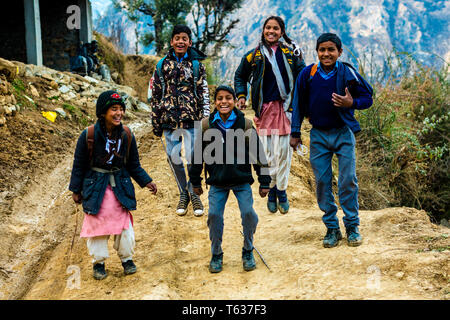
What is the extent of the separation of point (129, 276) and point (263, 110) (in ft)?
7.60

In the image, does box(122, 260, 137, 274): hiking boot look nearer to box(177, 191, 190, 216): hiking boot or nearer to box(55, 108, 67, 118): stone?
box(177, 191, 190, 216): hiking boot

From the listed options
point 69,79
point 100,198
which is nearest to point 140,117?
point 69,79

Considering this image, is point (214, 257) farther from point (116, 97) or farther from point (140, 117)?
point (140, 117)

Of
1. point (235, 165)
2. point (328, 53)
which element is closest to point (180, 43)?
point (328, 53)

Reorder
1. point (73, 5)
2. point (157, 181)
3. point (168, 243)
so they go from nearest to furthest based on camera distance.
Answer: point (168, 243)
point (157, 181)
point (73, 5)

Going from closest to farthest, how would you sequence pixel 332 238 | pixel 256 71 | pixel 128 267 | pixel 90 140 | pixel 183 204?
1. pixel 90 140
2. pixel 128 267
3. pixel 332 238
4. pixel 256 71
5. pixel 183 204

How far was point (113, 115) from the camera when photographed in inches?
146

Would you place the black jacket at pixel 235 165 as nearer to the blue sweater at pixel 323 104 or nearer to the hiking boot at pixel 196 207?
the blue sweater at pixel 323 104

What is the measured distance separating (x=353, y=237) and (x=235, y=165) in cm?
133

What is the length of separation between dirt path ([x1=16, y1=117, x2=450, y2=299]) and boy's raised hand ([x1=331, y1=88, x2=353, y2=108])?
1323 millimetres

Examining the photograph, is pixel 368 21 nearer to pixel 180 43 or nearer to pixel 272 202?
pixel 272 202

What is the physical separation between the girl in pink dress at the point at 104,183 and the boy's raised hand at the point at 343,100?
1.90 metres
